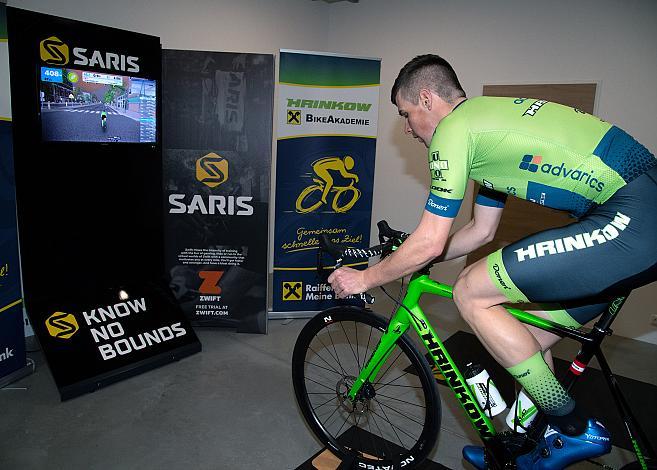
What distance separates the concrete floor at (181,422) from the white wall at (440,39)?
2.02 meters

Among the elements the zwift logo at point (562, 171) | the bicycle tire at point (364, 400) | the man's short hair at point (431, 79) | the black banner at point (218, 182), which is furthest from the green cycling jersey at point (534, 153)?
the black banner at point (218, 182)

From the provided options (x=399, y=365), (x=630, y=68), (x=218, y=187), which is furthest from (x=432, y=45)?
(x=399, y=365)

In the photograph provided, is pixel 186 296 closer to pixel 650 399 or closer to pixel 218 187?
pixel 218 187

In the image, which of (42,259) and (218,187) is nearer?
(42,259)

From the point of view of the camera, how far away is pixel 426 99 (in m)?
1.70

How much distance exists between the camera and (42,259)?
2.93 metres

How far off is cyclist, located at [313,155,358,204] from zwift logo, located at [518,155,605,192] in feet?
7.29

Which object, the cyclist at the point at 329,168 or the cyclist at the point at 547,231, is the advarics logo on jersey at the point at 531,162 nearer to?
the cyclist at the point at 547,231

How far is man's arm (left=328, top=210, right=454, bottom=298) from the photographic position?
5.02 feet

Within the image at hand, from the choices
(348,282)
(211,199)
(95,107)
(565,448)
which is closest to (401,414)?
(565,448)

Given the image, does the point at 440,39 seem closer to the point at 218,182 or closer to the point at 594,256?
the point at 218,182

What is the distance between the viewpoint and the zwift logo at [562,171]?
147 centimetres

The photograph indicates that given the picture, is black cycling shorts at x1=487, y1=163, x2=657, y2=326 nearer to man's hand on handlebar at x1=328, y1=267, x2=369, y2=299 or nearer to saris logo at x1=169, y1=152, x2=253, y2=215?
man's hand on handlebar at x1=328, y1=267, x2=369, y2=299

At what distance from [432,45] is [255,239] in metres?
2.54
